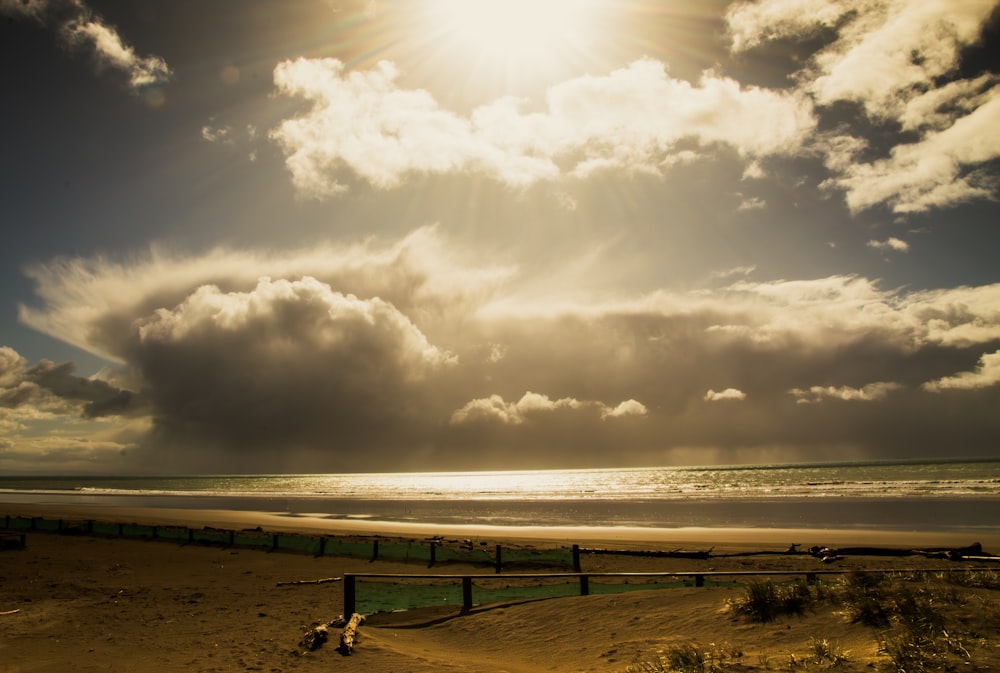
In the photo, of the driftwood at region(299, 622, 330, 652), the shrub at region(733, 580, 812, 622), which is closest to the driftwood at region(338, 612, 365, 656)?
the driftwood at region(299, 622, 330, 652)

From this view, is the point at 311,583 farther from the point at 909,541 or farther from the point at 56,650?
the point at 909,541

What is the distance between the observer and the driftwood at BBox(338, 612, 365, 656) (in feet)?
34.8

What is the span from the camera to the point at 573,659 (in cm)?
984

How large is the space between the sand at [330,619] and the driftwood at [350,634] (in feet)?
0.60

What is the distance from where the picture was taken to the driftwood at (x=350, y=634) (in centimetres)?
1059

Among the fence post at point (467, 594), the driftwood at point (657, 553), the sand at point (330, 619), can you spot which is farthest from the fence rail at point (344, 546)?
the fence post at point (467, 594)

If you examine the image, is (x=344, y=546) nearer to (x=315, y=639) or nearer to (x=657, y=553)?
(x=657, y=553)

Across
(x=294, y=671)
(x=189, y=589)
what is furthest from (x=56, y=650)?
(x=189, y=589)

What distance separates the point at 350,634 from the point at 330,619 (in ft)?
12.1

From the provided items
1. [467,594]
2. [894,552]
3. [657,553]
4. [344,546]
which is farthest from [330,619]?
[894,552]

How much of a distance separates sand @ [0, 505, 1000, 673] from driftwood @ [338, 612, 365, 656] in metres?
0.18

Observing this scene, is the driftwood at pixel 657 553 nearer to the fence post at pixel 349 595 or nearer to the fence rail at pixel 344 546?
the fence rail at pixel 344 546

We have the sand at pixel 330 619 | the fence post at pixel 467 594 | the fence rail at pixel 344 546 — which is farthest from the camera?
the fence rail at pixel 344 546

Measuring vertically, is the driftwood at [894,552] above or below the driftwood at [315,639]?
below
